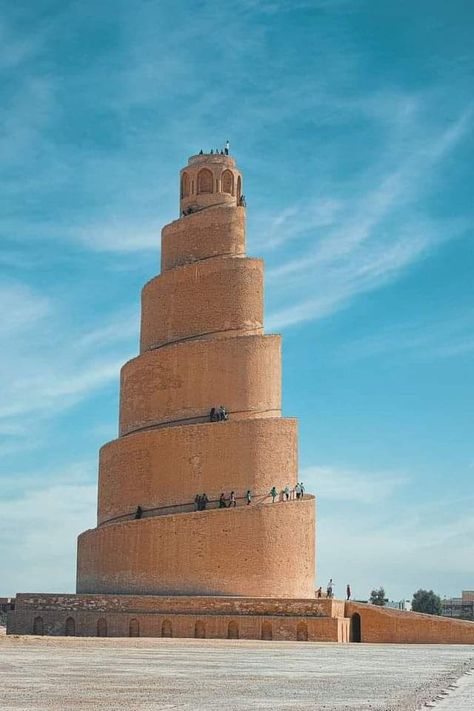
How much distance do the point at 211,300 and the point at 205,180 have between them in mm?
5286

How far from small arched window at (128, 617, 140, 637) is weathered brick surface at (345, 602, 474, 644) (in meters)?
6.38

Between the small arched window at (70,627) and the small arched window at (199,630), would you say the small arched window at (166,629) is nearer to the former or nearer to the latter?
the small arched window at (199,630)

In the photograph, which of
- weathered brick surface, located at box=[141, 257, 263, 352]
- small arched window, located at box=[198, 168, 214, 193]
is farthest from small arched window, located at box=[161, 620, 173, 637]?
small arched window, located at box=[198, 168, 214, 193]

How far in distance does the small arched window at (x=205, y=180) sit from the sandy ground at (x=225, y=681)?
22322 millimetres

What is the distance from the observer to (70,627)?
31.8 m

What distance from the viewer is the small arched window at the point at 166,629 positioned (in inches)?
1193

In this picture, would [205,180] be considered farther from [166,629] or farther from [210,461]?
[166,629]

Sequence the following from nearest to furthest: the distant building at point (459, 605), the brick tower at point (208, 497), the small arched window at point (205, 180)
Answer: the brick tower at point (208, 497), the small arched window at point (205, 180), the distant building at point (459, 605)

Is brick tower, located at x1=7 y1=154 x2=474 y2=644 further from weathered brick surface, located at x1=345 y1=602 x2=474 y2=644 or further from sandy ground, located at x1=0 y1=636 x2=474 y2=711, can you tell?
sandy ground, located at x1=0 y1=636 x2=474 y2=711

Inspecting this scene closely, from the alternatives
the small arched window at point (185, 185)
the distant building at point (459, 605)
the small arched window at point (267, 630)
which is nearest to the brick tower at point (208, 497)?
the small arched window at point (267, 630)

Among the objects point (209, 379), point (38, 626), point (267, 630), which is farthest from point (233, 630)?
point (209, 379)

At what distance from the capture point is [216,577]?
32.0 metres

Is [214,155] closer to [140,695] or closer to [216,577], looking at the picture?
[216,577]

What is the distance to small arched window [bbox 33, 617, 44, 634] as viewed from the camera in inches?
1262
